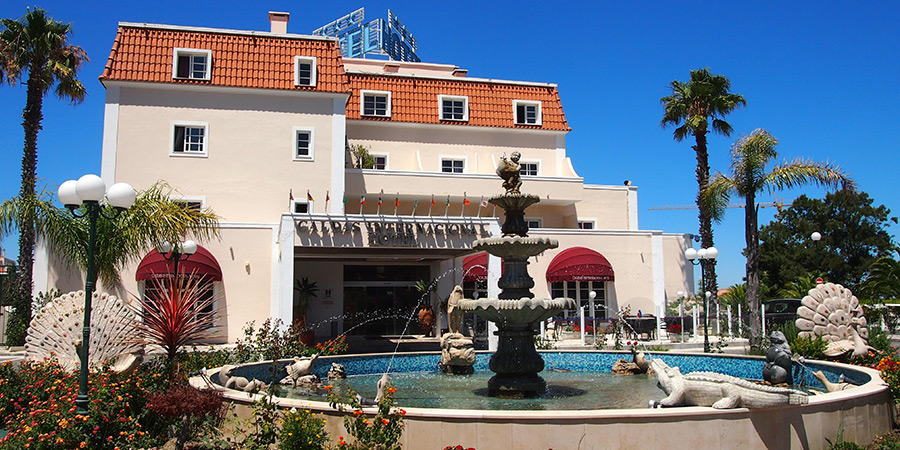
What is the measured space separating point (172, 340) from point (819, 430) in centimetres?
902

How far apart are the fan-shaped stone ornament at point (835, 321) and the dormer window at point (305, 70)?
21.4 m

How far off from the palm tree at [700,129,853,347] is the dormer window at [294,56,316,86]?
56.8ft

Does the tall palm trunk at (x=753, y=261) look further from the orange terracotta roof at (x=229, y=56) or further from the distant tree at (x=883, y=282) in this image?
the orange terracotta roof at (x=229, y=56)

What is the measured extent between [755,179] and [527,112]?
17126 mm

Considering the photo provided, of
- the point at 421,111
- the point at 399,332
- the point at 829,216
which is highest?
the point at 421,111

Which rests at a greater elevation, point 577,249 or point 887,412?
point 577,249

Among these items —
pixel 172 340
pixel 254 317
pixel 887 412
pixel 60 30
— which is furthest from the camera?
pixel 60 30

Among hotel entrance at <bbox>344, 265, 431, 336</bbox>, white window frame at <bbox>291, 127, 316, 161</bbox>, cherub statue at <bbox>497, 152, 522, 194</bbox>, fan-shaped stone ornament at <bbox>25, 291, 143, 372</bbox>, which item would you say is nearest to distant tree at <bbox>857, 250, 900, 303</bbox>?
hotel entrance at <bbox>344, 265, 431, 336</bbox>

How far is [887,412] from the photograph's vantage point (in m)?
8.56

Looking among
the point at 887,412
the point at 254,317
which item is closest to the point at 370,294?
the point at 254,317

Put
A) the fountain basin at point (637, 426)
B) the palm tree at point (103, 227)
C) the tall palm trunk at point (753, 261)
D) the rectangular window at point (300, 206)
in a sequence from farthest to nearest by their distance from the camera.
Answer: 1. the rectangular window at point (300, 206)
2. the tall palm trunk at point (753, 261)
3. the palm tree at point (103, 227)
4. the fountain basin at point (637, 426)

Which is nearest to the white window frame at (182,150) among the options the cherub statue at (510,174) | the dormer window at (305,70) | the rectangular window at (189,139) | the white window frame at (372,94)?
the rectangular window at (189,139)

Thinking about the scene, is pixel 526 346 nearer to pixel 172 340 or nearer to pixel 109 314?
pixel 172 340

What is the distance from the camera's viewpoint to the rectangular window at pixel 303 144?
2806 centimetres
